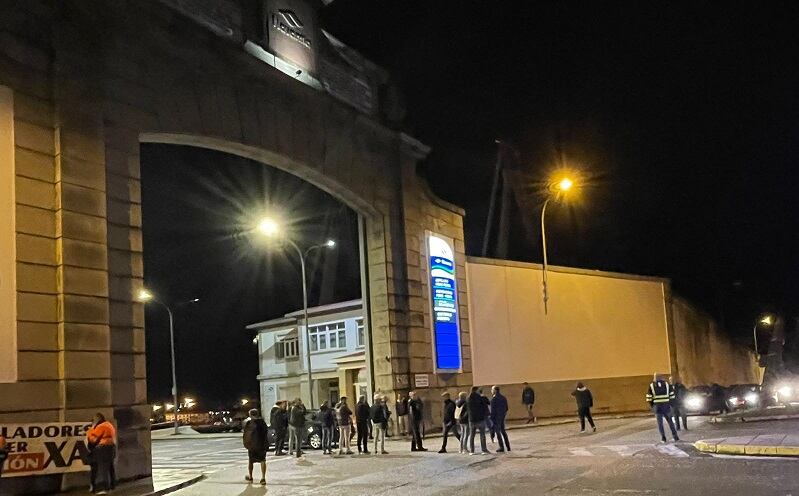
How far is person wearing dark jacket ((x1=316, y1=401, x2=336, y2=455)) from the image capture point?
2272 centimetres

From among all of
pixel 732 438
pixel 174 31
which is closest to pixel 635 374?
pixel 732 438

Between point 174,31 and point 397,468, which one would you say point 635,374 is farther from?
point 174,31

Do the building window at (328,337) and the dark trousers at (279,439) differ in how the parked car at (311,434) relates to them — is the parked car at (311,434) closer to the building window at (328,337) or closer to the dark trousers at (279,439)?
the dark trousers at (279,439)

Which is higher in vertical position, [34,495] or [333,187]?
[333,187]

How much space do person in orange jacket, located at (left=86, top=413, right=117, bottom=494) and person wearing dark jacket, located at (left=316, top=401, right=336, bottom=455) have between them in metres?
7.21

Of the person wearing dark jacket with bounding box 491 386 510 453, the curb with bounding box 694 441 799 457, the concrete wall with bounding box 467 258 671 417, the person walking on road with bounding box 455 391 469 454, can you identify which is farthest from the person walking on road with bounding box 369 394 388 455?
the concrete wall with bounding box 467 258 671 417

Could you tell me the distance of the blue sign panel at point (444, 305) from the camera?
30.1 m

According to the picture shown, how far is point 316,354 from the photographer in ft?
171

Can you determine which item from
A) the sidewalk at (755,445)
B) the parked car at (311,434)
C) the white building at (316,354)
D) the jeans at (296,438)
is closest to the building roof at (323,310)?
the white building at (316,354)

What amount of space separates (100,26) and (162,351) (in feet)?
233

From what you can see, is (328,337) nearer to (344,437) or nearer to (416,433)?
(344,437)

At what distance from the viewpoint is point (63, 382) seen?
16.9 m

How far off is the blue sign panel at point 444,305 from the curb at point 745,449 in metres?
12.7

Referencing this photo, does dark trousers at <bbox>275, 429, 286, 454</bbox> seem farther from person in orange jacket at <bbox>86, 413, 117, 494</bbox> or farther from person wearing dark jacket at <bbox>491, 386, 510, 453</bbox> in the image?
person in orange jacket at <bbox>86, 413, 117, 494</bbox>
